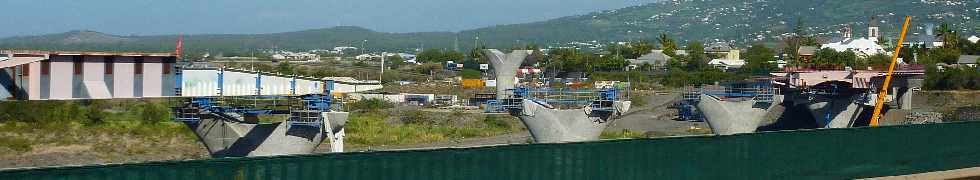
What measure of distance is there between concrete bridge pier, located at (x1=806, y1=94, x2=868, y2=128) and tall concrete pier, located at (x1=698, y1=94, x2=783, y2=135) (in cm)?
312

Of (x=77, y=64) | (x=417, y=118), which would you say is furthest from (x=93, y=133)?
(x=77, y=64)

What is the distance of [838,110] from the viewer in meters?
60.0

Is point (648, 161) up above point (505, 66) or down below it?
below

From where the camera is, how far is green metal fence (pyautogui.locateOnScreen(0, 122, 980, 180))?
48.7ft

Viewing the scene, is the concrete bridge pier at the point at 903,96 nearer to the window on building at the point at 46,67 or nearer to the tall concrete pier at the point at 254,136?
the tall concrete pier at the point at 254,136

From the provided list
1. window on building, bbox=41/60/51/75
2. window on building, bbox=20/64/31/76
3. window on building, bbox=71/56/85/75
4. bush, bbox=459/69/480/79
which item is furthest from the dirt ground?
bush, bbox=459/69/480/79

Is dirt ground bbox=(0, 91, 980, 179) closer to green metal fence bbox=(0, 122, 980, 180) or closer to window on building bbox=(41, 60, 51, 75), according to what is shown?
green metal fence bbox=(0, 122, 980, 180)

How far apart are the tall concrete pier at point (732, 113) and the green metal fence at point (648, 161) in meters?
29.0

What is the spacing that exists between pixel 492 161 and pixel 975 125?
13.8 metres

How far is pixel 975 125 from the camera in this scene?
87.7ft

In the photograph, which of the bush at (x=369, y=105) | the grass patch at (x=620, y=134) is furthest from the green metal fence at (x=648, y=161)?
the bush at (x=369, y=105)

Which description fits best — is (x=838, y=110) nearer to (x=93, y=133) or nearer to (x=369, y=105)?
(x=369, y=105)

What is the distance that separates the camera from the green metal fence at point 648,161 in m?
14.8

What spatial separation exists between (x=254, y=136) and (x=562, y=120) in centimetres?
1256
